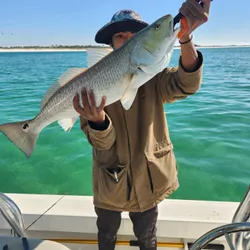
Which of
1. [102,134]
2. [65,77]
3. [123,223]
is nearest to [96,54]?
[65,77]

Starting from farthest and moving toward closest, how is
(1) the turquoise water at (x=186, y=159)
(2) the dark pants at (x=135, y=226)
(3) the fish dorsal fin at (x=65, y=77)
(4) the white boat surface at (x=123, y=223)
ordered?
(1) the turquoise water at (x=186, y=159), (4) the white boat surface at (x=123, y=223), (2) the dark pants at (x=135, y=226), (3) the fish dorsal fin at (x=65, y=77)

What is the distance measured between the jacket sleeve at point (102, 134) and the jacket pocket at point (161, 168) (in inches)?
9.9

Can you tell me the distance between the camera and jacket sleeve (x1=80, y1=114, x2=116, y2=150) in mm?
1771

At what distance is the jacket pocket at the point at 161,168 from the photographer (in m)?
1.91

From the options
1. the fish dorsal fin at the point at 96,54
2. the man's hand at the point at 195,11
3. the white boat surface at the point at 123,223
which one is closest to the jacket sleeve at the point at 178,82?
the man's hand at the point at 195,11

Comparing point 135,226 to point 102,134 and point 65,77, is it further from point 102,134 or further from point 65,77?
point 65,77

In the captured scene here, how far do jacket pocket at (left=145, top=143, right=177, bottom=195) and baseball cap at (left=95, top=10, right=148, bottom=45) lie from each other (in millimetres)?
753

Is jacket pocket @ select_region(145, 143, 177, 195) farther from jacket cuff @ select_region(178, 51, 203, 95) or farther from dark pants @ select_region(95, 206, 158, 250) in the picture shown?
jacket cuff @ select_region(178, 51, 203, 95)

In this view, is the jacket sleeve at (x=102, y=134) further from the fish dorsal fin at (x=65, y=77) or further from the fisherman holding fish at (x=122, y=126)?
the fish dorsal fin at (x=65, y=77)

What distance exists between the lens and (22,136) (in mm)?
1978

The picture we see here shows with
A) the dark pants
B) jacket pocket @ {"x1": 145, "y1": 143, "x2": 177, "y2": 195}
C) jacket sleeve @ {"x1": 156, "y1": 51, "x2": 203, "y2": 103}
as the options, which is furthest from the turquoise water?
jacket sleeve @ {"x1": 156, "y1": 51, "x2": 203, "y2": 103}

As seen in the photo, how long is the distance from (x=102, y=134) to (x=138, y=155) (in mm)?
298

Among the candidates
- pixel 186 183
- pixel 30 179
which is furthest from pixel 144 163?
pixel 30 179

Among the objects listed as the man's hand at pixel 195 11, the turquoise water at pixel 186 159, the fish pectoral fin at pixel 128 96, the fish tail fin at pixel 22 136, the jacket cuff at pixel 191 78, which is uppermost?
the man's hand at pixel 195 11
